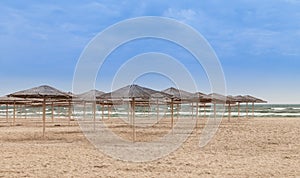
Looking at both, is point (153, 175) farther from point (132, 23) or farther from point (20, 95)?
point (20, 95)

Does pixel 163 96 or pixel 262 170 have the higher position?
pixel 163 96

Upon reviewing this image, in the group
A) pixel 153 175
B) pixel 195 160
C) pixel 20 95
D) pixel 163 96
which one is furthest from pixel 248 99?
pixel 153 175

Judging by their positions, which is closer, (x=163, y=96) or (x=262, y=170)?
(x=262, y=170)

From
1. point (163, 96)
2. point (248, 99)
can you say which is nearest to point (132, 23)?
point (163, 96)

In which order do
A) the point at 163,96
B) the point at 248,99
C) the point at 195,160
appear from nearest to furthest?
the point at 195,160, the point at 163,96, the point at 248,99

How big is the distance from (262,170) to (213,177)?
1.30m

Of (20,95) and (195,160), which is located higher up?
(20,95)

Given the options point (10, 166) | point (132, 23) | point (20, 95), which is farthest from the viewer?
point (20, 95)

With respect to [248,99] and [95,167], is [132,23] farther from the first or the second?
[248,99]

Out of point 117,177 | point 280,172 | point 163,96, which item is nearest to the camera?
point 117,177

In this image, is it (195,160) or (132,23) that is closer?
(195,160)

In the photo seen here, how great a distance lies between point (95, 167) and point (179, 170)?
5.47 ft

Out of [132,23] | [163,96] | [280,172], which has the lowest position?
[280,172]

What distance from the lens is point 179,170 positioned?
830 cm
